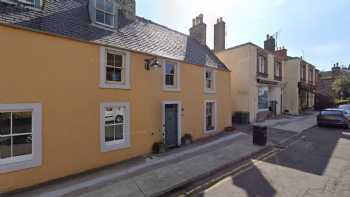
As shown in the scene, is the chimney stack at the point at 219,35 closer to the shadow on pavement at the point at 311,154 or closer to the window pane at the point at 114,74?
the shadow on pavement at the point at 311,154

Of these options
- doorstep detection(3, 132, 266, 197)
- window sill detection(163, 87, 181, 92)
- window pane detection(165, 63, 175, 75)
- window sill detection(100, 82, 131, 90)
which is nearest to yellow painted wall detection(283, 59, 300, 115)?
doorstep detection(3, 132, 266, 197)

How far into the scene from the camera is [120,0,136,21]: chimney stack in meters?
11.7

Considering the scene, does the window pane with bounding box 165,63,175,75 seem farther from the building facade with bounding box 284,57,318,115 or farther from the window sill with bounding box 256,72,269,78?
the building facade with bounding box 284,57,318,115

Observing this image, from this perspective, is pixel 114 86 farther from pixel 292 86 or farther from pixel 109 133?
pixel 292 86

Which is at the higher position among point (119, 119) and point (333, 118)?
point (119, 119)

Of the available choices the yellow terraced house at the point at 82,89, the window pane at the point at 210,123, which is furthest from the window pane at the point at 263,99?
the yellow terraced house at the point at 82,89

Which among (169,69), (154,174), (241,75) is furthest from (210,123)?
(154,174)

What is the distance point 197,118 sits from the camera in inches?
529

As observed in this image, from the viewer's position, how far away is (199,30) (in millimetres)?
18844

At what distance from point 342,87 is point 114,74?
1741 inches

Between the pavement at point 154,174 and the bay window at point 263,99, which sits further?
the bay window at point 263,99

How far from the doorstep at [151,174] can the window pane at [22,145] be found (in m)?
1.24

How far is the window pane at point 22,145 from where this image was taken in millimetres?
6668

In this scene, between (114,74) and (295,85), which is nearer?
(114,74)
